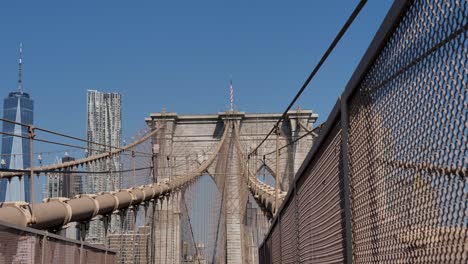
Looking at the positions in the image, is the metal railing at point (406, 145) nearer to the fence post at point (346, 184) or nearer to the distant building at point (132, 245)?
the fence post at point (346, 184)

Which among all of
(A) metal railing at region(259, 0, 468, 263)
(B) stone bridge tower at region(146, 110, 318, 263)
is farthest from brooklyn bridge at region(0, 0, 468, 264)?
(B) stone bridge tower at region(146, 110, 318, 263)

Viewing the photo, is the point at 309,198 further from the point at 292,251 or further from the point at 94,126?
the point at 94,126

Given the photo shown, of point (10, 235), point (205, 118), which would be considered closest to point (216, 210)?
point (205, 118)

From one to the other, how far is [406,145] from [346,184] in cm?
84

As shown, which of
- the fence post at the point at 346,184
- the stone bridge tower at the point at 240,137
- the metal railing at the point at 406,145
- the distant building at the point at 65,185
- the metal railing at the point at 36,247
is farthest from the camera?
the stone bridge tower at the point at 240,137

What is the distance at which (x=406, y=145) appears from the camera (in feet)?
6.48

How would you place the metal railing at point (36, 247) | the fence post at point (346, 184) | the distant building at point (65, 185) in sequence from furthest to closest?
the distant building at point (65, 185) → the metal railing at point (36, 247) → the fence post at point (346, 184)

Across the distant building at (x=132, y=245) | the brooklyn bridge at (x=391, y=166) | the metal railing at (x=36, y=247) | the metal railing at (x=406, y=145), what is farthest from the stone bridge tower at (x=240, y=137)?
the metal railing at (x=406, y=145)

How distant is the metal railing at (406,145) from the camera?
1.53m

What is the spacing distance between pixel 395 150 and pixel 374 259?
48cm

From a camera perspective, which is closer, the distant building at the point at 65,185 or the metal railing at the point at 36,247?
the metal railing at the point at 36,247

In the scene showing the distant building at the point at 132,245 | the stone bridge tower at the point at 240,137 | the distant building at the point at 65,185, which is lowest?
the distant building at the point at 132,245

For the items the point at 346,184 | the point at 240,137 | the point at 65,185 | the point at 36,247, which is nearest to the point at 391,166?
the point at 346,184

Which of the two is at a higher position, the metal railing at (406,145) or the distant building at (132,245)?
the distant building at (132,245)
